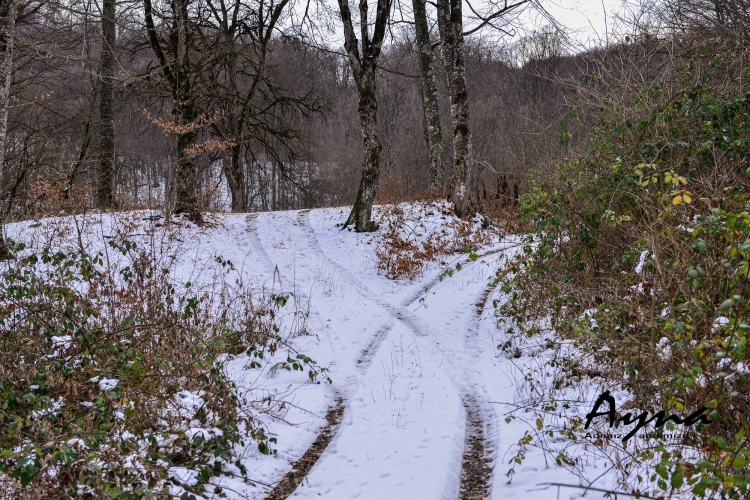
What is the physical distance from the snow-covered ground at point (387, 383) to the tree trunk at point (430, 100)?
17.3 feet

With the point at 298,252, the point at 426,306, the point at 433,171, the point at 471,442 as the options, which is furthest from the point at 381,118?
the point at 471,442

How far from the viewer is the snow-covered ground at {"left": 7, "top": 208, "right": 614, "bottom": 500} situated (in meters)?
4.33

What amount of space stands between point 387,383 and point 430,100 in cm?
1303

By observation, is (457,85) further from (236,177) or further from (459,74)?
(236,177)

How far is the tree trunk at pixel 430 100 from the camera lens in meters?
17.4

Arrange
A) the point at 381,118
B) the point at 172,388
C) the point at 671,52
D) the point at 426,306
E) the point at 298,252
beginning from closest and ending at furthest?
1. the point at 172,388
2. the point at 671,52
3. the point at 426,306
4. the point at 298,252
5. the point at 381,118

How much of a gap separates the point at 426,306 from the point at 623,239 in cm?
373

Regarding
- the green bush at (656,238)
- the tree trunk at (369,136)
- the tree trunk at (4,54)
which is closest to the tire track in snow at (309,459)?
the green bush at (656,238)

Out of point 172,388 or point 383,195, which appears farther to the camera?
point 383,195

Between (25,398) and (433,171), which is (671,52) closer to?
(25,398)

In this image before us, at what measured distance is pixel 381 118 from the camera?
134ft
